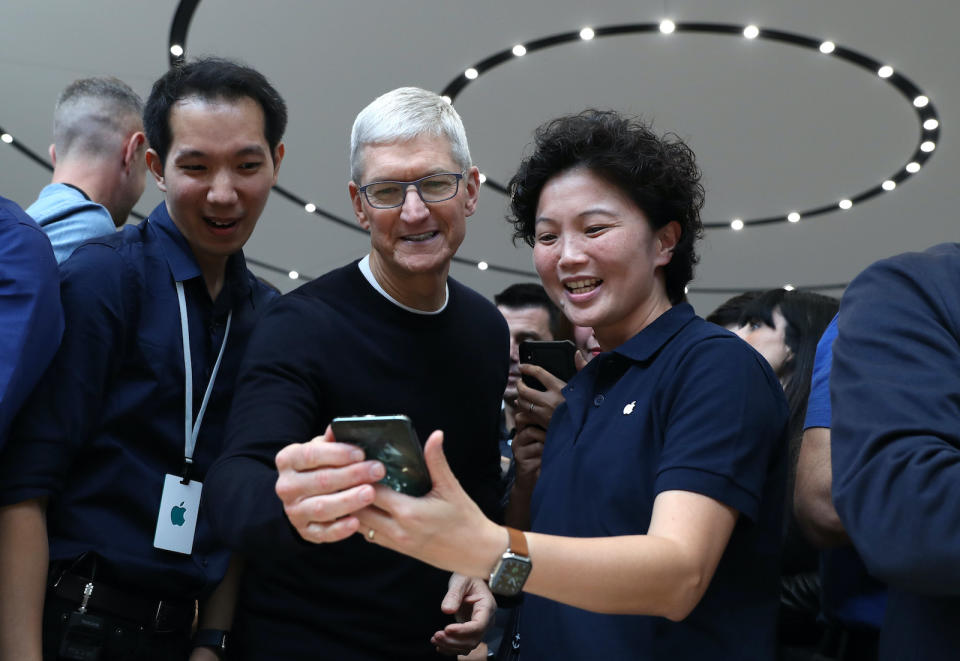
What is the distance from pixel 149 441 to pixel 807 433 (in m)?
1.43

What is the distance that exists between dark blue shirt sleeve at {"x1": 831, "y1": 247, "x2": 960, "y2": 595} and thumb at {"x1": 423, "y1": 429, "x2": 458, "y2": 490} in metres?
0.52

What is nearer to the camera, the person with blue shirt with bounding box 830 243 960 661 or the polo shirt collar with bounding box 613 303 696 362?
the person with blue shirt with bounding box 830 243 960 661

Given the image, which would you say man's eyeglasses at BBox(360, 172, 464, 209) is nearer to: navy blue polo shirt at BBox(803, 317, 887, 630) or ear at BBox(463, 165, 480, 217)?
ear at BBox(463, 165, 480, 217)

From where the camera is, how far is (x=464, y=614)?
2119 millimetres

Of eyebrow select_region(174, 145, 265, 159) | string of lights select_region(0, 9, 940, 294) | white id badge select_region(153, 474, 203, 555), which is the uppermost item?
string of lights select_region(0, 9, 940, 294)

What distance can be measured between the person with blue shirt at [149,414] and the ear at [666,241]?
3.28 feet

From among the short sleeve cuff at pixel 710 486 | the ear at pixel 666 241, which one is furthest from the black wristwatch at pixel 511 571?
the ear at pixel 666 241

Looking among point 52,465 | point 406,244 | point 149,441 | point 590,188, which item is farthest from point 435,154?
point 52,465

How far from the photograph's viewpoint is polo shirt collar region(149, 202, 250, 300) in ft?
7.38

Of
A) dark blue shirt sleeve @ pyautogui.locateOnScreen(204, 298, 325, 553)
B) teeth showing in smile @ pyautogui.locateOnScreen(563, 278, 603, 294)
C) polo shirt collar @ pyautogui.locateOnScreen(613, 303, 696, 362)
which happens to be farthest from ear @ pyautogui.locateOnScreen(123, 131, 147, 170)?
polo shirt collar @ pyautogui.locateOnScreen(613, 303, 696, 362)

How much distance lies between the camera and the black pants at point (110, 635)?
1.96m

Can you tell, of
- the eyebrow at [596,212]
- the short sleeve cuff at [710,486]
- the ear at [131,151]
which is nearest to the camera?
the short sleeve cuff at [710,486]

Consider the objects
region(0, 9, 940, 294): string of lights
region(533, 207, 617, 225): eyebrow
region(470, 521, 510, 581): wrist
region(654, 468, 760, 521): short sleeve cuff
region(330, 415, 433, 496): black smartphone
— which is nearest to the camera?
region(330, 415, 433, 496): black smartphone

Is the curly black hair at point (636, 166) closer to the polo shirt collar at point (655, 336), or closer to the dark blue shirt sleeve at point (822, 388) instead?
the polo shirt collar at point (655, 336)
